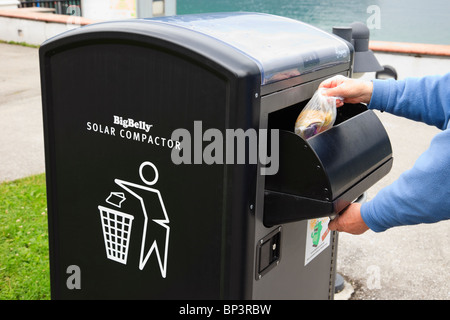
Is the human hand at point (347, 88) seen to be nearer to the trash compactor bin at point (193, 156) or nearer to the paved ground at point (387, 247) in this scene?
the trash compactor bin at point (193, 156)

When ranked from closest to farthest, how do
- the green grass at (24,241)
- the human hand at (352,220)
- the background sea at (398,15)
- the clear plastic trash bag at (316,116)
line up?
the clear plastic trash bag at (316,116)
the human hand at (352,220)
the green grass at (24,241)
the background sea at (398,15)

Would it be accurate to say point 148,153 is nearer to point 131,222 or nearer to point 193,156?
point 193,156

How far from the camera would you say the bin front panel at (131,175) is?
1667mm

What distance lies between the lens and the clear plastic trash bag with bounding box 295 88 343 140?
1717mm

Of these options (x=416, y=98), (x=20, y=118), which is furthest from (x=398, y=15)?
(x=416, y=98)

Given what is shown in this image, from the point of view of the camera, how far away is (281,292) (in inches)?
78.8

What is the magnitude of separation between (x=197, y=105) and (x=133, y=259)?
0.67 meters

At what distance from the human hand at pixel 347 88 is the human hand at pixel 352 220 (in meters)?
0.38

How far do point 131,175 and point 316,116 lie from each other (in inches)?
26.0

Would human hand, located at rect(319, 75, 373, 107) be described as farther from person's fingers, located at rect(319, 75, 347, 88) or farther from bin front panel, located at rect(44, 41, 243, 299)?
bin front panel, located at rect(44, 41, 243, 299)

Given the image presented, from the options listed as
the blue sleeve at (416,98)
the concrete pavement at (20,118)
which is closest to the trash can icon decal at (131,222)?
the blue sleeve at (416,98)

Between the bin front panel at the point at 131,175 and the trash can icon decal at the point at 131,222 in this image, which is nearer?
the bin front panel at the point at 131,175

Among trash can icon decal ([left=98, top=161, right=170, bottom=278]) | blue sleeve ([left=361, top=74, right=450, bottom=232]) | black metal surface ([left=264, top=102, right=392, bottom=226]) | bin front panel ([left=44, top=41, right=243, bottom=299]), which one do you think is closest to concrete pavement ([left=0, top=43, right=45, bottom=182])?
bin front panel ([left=44, top=41, right=243, bottom=299])
